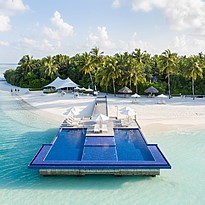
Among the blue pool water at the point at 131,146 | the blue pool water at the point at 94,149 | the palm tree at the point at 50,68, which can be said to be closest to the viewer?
the blue pool water at the point at 94,149

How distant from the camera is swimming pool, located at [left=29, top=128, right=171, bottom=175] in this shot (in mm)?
13547

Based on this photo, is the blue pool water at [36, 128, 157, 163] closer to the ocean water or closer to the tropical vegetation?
the ocean water

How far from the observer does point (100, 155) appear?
14.7 m

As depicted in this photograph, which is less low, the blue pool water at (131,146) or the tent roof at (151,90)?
the tent roof at (151,90)

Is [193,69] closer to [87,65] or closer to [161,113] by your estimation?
[161,113]

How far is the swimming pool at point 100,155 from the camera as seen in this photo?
13.5 m

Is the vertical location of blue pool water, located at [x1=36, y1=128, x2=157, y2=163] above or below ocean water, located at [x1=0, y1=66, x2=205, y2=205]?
above

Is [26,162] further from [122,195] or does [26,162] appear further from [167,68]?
[167,68]

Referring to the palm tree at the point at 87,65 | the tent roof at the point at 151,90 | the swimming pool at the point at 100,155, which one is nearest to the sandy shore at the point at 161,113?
the tent roof at the point at 151,90

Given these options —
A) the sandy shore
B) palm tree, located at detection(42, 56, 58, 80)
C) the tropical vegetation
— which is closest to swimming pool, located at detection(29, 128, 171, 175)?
the sandy shore

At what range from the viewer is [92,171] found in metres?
13.7

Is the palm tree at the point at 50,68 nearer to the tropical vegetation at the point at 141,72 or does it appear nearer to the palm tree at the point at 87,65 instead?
the tropical vegetation at the point at 141,72

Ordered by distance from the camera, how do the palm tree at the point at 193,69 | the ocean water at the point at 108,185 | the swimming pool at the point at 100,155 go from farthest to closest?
the palm tree at the point at 193,69 < the swimming pool at the point at 100,155 < the ocean water at the point at 108,185

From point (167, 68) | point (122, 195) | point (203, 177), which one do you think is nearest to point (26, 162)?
point (122, 195)
